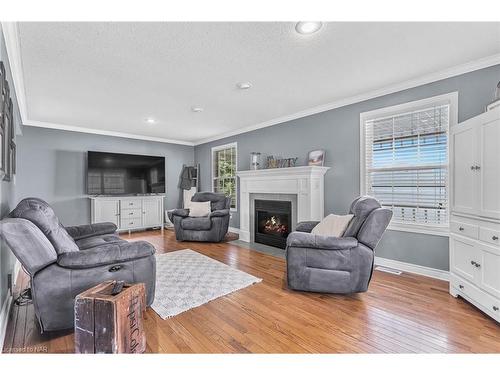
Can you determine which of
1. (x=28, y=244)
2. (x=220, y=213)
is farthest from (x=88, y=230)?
(x=220, y=213)

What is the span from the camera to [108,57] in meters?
2.40

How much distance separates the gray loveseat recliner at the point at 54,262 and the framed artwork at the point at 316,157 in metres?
2.93

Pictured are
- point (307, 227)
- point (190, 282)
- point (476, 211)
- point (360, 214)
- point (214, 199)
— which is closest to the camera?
point (476, 211)

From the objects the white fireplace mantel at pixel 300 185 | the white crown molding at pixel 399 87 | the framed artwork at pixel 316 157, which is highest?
the white crown molding at pixel 399 87

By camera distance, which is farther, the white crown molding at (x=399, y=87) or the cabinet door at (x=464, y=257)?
the white crown molding at (x=399, y=87)

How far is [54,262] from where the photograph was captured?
179 cm

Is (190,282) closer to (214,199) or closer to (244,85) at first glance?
(244,85)

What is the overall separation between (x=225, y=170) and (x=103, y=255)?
4.39 m

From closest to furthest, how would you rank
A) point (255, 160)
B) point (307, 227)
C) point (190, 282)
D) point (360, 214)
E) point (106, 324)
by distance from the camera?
point (106, 324), point (360, 214), point (190, 282), point (307, 227), point (255, 160)

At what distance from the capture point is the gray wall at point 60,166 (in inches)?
189

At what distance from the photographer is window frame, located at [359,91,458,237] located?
2752 mm

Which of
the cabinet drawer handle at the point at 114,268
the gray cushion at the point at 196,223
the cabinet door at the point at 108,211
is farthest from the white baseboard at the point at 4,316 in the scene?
the cabinet door at the point at 108,211

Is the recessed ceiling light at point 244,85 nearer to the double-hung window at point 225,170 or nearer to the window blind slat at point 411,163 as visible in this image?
A: the window blind slat at point 411,163
